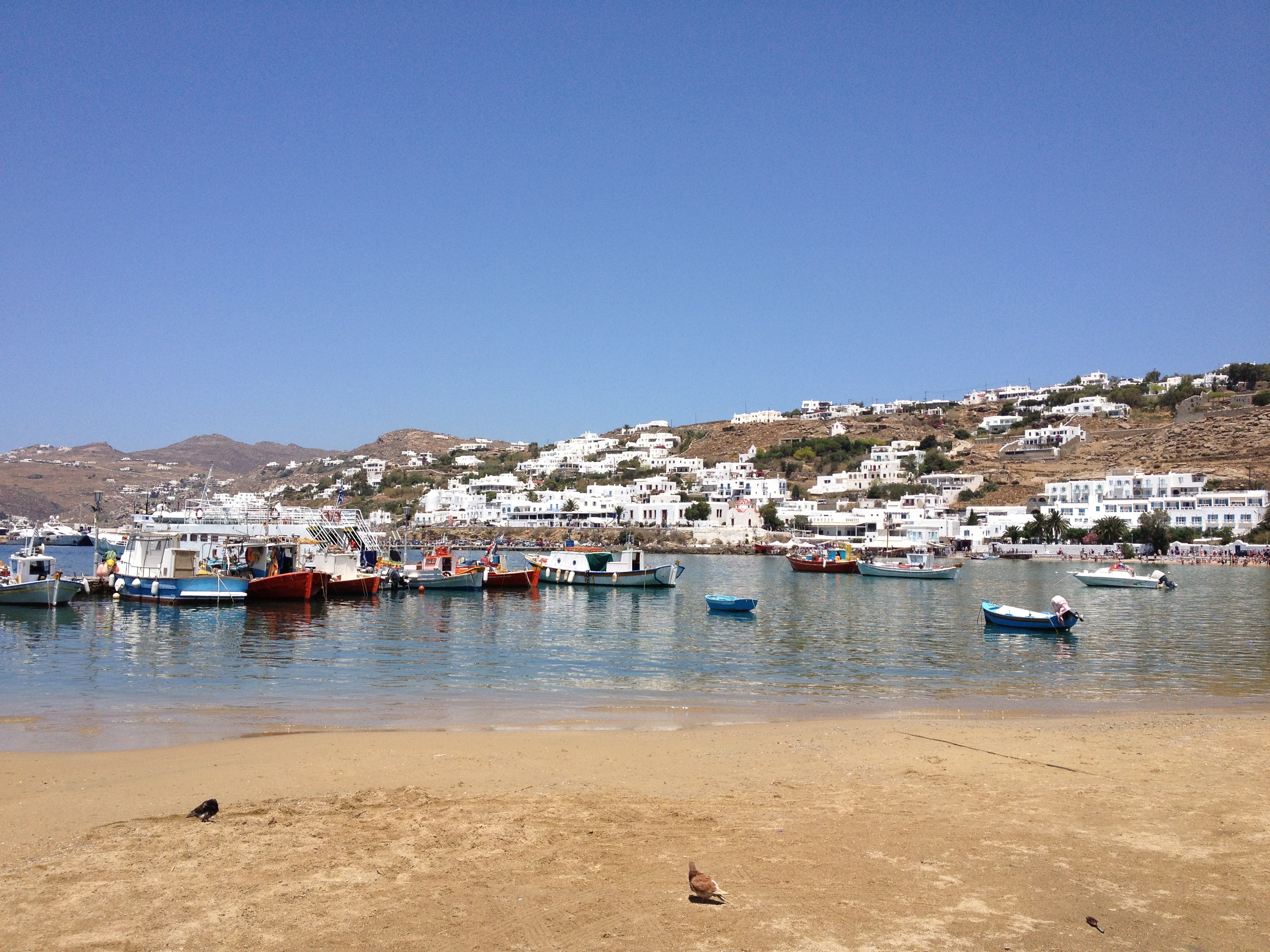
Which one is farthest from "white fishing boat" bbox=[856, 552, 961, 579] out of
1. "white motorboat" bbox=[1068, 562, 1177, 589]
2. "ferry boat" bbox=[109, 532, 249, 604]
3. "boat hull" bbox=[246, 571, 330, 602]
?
"ferry boat" bbox=[109, 532, 249, 604]

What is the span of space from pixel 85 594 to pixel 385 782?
113 ft

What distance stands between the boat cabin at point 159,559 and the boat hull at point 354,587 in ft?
18.1

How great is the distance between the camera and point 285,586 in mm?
36375

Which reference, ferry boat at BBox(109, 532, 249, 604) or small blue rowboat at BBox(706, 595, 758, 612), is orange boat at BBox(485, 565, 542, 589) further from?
small blue rowboat at BBox(706, 595, 758, 612)

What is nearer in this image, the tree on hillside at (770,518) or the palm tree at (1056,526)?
the palm tree at (1056,526)

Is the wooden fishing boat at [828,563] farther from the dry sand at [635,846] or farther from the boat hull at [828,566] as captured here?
the dry sand at [635,846]

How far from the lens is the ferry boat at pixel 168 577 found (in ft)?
114

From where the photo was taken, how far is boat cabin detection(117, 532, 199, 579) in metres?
36.2

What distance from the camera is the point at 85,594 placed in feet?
124

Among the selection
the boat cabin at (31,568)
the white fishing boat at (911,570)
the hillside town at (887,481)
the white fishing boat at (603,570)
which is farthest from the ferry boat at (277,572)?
the white fishing boat at (911,570)

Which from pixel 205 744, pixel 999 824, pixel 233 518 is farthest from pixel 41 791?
pixel 233 518

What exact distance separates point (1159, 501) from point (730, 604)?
260ft

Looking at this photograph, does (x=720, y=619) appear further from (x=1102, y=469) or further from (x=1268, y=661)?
(x=1102, y=469)

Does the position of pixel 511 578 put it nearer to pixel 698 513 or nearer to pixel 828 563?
pixel 828 563
